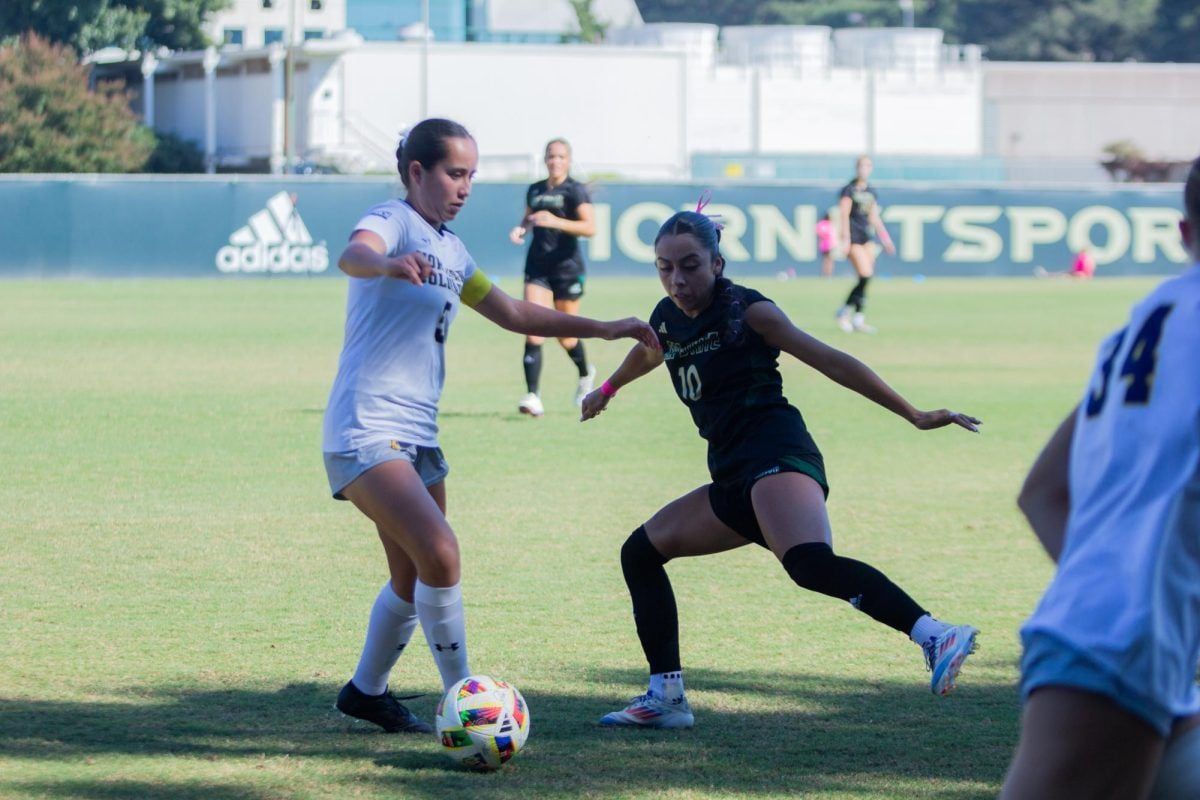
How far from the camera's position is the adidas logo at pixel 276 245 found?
33.2 m

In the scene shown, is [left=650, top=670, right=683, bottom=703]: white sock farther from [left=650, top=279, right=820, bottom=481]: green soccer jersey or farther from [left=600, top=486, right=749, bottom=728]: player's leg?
[left=650, top=279, right=820, bottom=481]: green soccer jersey

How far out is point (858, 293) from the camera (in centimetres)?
2259

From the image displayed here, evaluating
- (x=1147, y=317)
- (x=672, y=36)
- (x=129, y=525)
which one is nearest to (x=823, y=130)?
(x=672, y=36)

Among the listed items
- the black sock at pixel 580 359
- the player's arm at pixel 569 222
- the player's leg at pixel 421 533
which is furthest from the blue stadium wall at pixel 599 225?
the player's leg at pixel 421 533

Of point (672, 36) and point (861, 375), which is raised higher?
point (672, 36)

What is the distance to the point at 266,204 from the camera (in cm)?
3319

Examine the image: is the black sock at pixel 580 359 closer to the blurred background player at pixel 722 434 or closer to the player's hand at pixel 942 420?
the blurred background player at pixel 722 434

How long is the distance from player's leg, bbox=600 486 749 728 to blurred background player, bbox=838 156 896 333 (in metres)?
17.0

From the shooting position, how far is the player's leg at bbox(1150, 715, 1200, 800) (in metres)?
2.88

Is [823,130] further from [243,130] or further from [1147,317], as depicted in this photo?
[1147,317]

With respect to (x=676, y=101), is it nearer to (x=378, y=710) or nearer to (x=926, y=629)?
(x=378, y=710)

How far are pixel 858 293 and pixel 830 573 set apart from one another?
57.7ft

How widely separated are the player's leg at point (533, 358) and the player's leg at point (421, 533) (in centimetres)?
885

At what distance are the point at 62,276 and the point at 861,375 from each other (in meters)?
29.1
